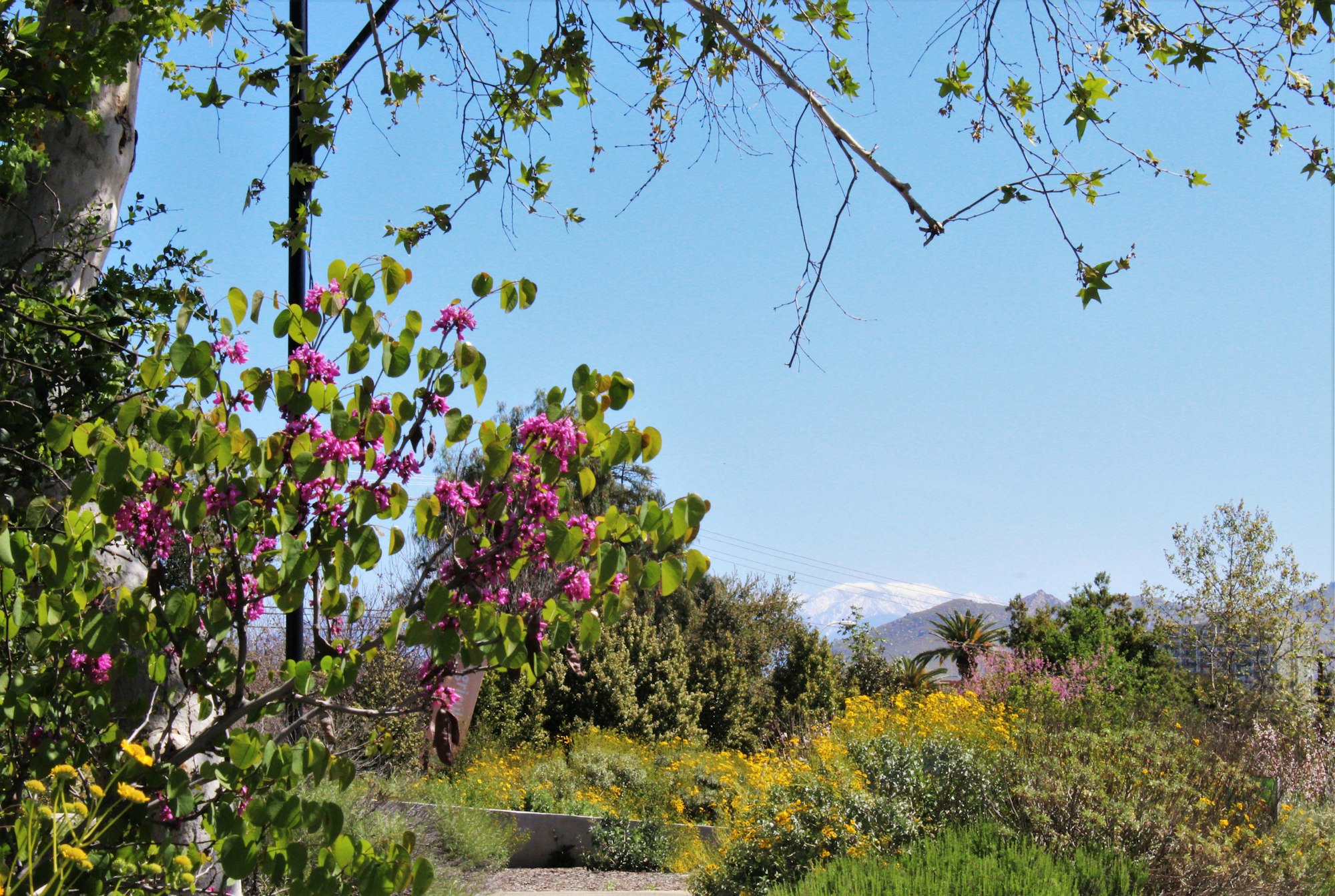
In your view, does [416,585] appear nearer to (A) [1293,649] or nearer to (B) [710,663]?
(B) [710,663]

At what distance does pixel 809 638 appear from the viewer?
762 inches

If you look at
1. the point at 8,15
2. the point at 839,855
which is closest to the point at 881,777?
the point at 839,855

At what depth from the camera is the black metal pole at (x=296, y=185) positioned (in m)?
3.05

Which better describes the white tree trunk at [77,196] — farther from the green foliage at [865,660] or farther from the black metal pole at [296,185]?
the green foliage at [865,660]

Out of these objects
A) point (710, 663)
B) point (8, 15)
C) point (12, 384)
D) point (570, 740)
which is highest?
point (8, 15)

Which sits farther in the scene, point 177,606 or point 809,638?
point 809,638

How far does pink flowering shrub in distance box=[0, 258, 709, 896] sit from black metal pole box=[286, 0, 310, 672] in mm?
695

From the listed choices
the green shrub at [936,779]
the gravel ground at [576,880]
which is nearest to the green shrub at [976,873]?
the green shrub at [936,779]

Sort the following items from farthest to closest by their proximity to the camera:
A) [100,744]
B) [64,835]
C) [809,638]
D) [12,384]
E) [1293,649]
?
[809,638]
[1293,649]
[12,384]
[100,744]
[64,835]

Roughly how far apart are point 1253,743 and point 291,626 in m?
9.39

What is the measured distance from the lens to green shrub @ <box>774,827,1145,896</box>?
4.23 meters

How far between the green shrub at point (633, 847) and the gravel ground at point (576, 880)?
0.10m

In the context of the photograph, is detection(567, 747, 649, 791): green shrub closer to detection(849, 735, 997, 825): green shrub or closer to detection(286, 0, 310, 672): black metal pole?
detection(849, 735, 997, 825): green shrub

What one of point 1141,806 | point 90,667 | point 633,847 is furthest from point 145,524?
point 633,847
